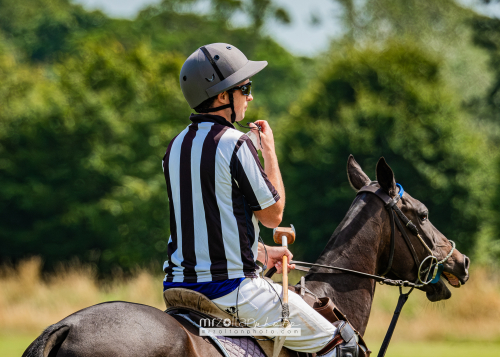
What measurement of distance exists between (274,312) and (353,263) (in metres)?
0.97

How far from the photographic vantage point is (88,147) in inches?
781

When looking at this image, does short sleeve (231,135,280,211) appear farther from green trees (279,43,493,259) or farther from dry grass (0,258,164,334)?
green trees (279,43,493,259)

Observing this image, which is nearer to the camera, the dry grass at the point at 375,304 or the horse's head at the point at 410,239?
the horse's head at the point at 410,239

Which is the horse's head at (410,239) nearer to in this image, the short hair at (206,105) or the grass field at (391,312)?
the short hair at (206,105)

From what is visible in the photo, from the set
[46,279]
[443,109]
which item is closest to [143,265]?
[46,279]

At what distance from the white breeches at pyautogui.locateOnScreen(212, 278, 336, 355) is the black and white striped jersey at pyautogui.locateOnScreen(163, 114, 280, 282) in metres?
0.10

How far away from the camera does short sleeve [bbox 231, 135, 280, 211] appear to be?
298cm

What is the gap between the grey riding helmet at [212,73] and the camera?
10.3 feet

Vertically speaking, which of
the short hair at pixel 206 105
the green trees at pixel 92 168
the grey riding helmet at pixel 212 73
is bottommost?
the green trees at pixel 92 168

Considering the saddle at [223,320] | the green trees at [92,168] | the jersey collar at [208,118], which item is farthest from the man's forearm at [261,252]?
the green trees at [92,168]

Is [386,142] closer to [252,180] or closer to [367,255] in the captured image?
[367,255]

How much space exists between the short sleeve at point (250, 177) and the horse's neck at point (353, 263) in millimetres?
1015

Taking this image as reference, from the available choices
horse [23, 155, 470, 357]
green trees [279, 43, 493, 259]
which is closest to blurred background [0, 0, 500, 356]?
green trees [279, 43, 493, 259]

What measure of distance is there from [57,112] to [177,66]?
4.65 metres
